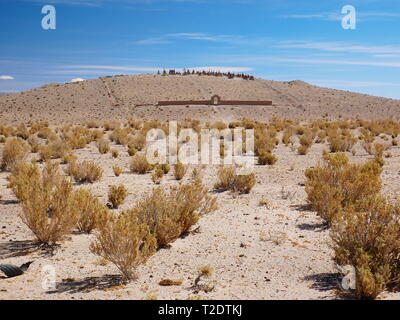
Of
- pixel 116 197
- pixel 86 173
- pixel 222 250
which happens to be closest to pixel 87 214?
pixel 116 197

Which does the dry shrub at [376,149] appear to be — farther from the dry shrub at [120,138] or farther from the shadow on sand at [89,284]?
the shadow on sand at [89,284]

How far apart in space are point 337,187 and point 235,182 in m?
2.57

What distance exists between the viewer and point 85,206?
705 cm

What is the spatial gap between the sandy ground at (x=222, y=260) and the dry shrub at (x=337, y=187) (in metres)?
0.35

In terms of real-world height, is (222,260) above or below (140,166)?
below

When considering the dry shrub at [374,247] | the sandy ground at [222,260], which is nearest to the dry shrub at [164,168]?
the sandy ground at [222,260]

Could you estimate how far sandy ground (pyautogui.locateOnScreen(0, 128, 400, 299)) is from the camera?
192 inches

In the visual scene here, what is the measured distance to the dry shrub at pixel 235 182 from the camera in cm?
1043

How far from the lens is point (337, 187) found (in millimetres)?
9148

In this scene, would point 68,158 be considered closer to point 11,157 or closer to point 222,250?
point 11,157

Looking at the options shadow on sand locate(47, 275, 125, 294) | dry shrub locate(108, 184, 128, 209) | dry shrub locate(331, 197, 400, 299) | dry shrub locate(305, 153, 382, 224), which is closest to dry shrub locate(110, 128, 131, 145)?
dry shrub locate(108, 184, 128, 209)

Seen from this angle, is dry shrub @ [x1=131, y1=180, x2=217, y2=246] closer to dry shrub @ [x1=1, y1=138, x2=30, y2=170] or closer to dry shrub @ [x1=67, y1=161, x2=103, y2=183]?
dry shrub @ [x1=67, y1=161, x2=103, y2=183]
